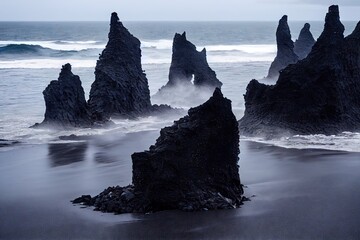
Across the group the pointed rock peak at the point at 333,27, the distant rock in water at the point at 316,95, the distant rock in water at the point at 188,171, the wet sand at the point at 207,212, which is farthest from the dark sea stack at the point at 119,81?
the distant rock in water at the point at 188,171

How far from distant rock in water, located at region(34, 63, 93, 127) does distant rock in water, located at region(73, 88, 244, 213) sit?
37.7 ft

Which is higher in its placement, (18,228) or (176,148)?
(176,148)

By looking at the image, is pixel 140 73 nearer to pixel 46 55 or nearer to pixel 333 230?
pixel 333 230

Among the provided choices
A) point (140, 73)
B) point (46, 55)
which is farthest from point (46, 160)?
point (46, 55)

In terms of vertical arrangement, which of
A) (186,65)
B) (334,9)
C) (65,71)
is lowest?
(186,65)

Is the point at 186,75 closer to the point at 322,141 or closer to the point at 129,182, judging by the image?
the point at 322,141

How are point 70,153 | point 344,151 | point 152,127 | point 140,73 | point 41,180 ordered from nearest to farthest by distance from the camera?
point 41,180 < point 344,151 < point 70,153 < point 152,127 < point 140,73

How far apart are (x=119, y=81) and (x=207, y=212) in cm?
1569

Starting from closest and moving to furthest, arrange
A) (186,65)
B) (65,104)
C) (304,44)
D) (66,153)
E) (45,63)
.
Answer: (66,153) < (65,104) < (186,65) < (304,44) < (45,63)

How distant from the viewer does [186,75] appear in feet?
Answer: 109

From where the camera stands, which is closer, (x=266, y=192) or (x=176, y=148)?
(x=176, y=148)

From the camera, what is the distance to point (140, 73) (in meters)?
27.8

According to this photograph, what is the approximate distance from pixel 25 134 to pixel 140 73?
7.33m

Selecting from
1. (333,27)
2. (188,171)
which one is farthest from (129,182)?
(333,27)
